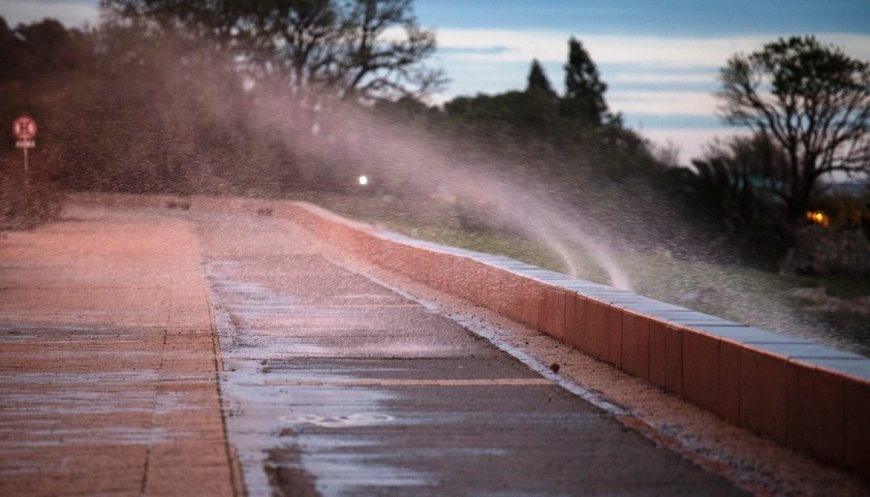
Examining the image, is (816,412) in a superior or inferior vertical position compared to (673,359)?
superior

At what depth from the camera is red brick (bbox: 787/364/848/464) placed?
262 inches

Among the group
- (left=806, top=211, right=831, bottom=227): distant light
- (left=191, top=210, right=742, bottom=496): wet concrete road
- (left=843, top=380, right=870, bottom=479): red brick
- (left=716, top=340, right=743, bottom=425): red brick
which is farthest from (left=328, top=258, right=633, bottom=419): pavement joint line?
(left=806, top=211, right=831, bottom=227): distant light

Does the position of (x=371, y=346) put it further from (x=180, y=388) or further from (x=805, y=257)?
(x=805, y=257)

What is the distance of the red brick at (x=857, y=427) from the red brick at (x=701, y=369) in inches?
67.3

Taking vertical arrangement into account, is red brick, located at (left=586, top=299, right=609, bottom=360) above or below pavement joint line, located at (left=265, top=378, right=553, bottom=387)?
above

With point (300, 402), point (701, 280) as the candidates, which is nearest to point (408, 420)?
point (300, 402)

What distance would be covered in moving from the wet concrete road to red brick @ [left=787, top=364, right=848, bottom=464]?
665 mm

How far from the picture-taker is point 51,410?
8.05 m

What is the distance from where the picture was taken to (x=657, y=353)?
9414 mm

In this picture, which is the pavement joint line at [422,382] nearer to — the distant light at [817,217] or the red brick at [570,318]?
the red brick at [570,318]

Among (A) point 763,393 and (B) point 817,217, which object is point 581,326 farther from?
(B) point 817,217

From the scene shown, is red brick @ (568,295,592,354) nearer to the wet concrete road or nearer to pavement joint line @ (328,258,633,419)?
pavement joint line @ (328,258,633,419)

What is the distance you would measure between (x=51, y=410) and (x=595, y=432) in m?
3.33

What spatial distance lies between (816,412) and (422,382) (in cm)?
334
